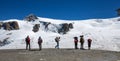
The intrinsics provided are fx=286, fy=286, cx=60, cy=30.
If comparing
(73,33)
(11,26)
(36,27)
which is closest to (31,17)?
(11,26)

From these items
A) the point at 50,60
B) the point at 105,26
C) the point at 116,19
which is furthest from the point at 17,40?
the point at 50,60

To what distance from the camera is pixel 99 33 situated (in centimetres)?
12688

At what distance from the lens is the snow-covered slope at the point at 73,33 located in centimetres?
10991

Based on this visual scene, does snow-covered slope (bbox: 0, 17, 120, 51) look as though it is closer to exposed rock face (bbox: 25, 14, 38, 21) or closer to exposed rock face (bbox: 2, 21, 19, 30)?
exposed rock face (bbox: 2, 21, 19, 30)

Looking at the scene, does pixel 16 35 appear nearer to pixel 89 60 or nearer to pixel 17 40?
pixel 17 40

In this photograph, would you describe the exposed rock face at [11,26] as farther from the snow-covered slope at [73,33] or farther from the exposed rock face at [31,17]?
the exposed rock face at [31,17]

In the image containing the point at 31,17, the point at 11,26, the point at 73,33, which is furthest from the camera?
the point at 31,17

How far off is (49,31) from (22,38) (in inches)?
944

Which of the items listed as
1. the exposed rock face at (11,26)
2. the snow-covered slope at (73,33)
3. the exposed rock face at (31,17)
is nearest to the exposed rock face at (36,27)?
the snow-covered slope at (73,33)

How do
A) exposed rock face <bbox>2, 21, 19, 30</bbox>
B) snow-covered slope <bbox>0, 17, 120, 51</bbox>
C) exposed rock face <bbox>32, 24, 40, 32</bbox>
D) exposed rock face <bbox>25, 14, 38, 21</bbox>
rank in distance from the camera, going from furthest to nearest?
exposed rock face <bbox>25, 14, 38, 21</bbox>, exposed rock face <bbox>2, 21, 19, 30</bbox>, exposed rock face <bbox>32, 24, 40, 32</bbox>, snow-covered slope <bbox>0, 17, 120, 51</bbox>

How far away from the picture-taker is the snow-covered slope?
10991 centimetres

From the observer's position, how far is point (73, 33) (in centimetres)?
13600

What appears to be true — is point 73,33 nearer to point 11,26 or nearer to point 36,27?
point 36,27

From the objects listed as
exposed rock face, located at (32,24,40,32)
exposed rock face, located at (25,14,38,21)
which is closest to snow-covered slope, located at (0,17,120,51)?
exposed rock face, located at (32,24,40,32)
